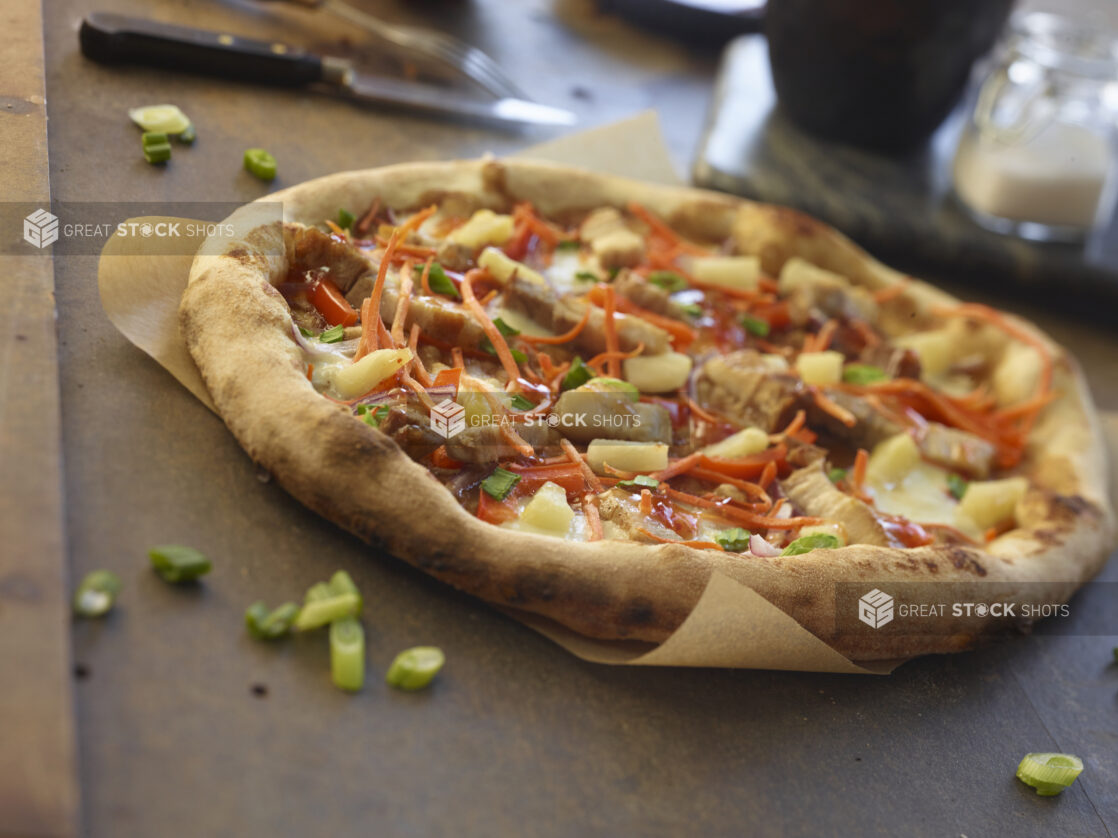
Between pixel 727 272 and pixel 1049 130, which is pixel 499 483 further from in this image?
pixel 1049 130

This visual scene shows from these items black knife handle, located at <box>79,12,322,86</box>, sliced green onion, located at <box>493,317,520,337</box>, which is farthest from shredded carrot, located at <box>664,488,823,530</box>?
black knife handle, located at <box>79,12,322,86</box>

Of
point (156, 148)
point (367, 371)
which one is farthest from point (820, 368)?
point (156, 148)

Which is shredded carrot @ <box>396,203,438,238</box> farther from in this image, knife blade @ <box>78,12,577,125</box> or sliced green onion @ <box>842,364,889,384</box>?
sliced green onion @ <box>842,364,889,384</box>

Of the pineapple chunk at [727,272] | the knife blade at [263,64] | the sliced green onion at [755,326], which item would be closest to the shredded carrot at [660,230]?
the pineapple chunk at [727,272]

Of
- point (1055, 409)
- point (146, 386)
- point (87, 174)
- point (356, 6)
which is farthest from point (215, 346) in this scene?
point (356, 6)

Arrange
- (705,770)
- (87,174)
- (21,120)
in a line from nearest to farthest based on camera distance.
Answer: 1. (705,770)
2. (21,120)
3. (87,174)

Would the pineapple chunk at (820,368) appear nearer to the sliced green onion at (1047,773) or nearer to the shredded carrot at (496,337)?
the shredded carrot at (496,337)

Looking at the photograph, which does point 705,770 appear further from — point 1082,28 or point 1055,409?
point 1082,28
